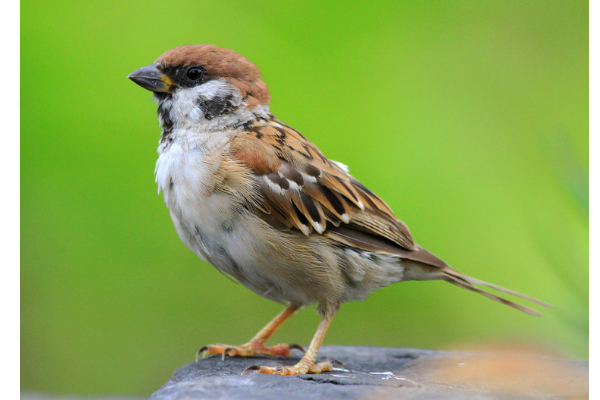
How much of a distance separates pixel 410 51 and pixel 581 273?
5.18m

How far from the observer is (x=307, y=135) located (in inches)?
244

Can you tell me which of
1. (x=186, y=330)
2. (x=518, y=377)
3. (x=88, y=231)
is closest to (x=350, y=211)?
(x=518, y=377)

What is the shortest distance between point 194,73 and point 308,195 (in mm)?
985

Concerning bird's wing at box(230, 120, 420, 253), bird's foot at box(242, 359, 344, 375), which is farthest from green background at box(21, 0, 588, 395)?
bird's foot at box(242, 359, 344, 375)

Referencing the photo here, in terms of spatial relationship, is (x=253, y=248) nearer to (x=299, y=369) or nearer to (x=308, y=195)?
(x=308, y=195)

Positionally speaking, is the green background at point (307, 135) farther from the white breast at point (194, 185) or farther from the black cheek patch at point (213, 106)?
the black cheek patch at point (213, 106)

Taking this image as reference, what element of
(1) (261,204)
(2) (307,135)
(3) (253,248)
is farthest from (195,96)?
(2) (307,135)

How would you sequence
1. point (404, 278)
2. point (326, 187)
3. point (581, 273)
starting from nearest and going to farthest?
point (581, 273)
point (326, 187)
point (404, 278)

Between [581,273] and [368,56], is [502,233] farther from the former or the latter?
[581,273]

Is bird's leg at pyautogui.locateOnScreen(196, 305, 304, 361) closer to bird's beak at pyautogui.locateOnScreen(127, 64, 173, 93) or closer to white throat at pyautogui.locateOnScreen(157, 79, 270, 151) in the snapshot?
white throat at pyautogui.locateOnScreen(157, 79, 270, 151)

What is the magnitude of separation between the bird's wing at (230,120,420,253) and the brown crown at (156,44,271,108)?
0.20m

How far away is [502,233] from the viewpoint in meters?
6.04

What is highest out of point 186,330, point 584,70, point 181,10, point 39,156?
point 181,10

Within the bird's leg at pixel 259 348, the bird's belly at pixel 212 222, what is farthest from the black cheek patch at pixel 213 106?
the bird's leg at pixel 259 348
